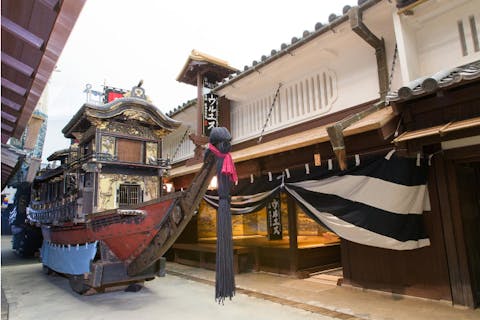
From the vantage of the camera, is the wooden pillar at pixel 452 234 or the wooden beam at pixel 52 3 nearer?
the wooden beam at pixel 52 3

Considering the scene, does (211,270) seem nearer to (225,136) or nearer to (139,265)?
(139,265)

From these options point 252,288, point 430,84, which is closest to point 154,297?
point 252,288

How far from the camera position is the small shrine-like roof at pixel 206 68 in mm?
10953

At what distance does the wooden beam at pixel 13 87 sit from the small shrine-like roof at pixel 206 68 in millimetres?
7182

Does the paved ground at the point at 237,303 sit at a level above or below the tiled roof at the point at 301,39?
below

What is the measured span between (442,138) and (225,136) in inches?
129

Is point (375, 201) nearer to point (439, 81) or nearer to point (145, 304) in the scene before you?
point (439, 81)

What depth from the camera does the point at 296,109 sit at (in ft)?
29.1

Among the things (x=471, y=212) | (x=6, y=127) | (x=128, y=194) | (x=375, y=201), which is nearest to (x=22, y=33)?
(x=6, y=127)

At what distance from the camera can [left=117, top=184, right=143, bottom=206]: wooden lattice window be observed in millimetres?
8942

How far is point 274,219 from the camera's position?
1066 cm

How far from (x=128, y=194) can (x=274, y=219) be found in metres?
4.76

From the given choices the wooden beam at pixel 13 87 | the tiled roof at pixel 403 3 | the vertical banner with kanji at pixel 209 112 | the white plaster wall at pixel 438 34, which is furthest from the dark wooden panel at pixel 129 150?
the tiled roof at pixel 403 3

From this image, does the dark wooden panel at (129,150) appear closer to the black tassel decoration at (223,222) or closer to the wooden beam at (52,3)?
the black tassel decoration at (223,222)
